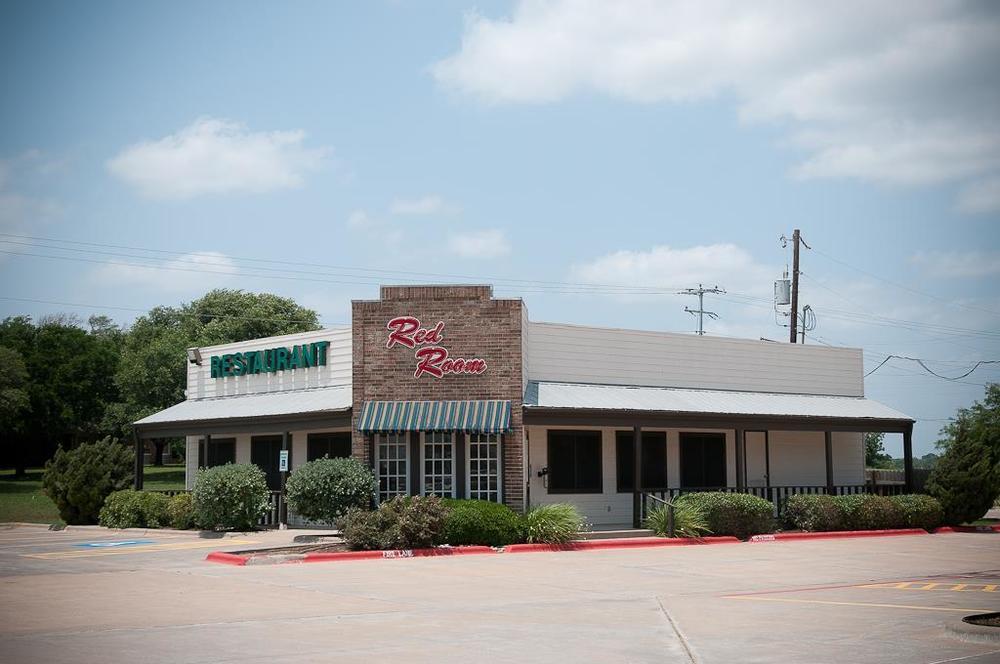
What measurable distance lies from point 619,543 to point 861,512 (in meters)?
8.10

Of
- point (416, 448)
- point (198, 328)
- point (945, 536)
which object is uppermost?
point (198, 328)

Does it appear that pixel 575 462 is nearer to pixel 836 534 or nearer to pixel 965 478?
pixel 836 534

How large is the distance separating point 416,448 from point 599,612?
1379 cm

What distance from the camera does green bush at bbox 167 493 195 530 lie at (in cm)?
2984

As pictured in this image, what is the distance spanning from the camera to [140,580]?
58.2 ft

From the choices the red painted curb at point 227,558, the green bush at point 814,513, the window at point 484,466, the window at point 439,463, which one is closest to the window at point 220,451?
the window at point 439,463

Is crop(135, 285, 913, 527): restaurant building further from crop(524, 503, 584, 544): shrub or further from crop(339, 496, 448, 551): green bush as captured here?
crop(339, 496, 448, 551): green bush

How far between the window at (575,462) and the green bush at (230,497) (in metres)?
Answer: 7.69

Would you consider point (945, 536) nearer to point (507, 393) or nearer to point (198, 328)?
point (507, 393)

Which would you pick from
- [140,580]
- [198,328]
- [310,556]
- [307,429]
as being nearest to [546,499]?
[307,429]

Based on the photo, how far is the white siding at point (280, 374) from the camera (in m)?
31.5

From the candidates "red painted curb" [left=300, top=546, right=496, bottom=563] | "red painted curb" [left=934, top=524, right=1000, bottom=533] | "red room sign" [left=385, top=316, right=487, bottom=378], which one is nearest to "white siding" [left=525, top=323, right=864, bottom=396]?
"red room sign" [left=385, top=316, right=487, bottom=378]

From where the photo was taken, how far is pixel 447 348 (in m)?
27.3

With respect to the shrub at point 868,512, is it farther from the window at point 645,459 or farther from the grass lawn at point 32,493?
the grass lawn at point 32,493
